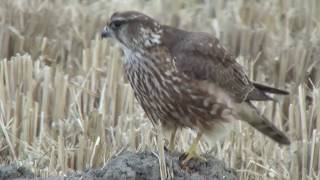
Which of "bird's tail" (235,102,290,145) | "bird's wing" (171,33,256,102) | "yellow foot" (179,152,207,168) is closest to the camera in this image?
"yellow foot" (179,152,207,168)

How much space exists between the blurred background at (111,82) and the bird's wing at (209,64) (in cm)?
30

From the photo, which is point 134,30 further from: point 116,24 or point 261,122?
point 261,122

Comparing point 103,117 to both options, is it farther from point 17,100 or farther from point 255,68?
point 255,68

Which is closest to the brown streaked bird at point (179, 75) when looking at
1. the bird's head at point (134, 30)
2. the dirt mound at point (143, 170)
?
the bird's head at point (134, 30)

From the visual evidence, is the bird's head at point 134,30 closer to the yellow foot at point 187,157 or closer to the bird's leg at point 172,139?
the bird's leg at point 172,139

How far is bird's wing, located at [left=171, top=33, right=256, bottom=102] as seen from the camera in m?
5.53

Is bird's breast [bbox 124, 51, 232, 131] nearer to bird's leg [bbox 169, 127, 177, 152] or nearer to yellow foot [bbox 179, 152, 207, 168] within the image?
bird's leg [bbox 169, 127, 177, 152]

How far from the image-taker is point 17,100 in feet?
20.3

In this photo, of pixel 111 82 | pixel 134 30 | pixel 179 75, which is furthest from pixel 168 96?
pixel 111 82

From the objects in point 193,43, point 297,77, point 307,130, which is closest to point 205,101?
point 193,43

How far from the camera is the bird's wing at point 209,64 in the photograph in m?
5.53

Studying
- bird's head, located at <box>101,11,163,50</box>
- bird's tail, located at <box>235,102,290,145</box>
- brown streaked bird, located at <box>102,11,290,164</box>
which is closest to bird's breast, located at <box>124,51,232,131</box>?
brown streaked bird, located at <box>102,11,290,164</box>

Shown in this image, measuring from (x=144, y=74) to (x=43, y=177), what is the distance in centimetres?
83

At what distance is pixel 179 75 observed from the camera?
5.47 meters
